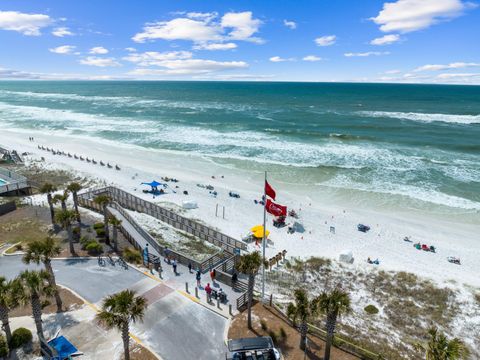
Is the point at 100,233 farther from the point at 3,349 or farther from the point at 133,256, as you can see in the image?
the point at 3,349

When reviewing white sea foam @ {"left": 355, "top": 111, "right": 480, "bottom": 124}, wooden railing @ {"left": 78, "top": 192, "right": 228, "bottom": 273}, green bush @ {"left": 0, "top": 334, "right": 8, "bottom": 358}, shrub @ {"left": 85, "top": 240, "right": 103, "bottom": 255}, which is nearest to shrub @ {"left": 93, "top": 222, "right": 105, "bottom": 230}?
wooden railing @ {"left": 78, "top": 192, "right": 228, "bottom": 273}

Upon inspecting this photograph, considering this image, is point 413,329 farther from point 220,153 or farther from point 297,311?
point 220,153

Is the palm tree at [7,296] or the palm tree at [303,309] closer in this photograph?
the palm tree at [7,296]

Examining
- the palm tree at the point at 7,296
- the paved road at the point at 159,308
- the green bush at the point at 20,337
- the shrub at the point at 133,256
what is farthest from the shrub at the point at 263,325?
the palm tree at the point at 7,296

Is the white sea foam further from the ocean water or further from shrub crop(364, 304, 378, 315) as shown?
shrub crop(364, 304, 378, 315)

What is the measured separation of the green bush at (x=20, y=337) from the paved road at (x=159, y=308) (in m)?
3.61

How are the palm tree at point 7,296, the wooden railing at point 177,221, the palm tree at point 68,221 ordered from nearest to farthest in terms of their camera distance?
the palm tree at point 7,296, the palm tree at point 68,221, the wooden railing at point 177,221

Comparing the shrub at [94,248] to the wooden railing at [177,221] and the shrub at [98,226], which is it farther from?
the wooden railing at [177,221]

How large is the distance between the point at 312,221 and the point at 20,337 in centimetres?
2676

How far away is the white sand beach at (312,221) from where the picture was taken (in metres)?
28.4

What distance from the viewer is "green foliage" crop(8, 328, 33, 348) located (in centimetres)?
1560

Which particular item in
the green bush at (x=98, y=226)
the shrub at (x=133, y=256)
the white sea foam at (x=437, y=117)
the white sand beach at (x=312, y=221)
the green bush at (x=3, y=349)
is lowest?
the white sand beach at (x=312, y=221)

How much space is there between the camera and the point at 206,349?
52.3 ft

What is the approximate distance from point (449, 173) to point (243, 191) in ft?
101
